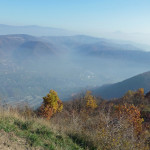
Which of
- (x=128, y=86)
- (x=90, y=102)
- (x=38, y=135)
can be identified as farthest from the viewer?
(x=128, y=86)

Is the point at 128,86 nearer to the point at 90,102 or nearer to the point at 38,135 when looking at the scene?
the point at 90,102

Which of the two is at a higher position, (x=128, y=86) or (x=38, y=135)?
(x=38, y=135)

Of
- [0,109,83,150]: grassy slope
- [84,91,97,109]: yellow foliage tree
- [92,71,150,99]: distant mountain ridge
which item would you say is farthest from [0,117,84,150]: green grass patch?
[92,71,150,99]: distant mountain ridge

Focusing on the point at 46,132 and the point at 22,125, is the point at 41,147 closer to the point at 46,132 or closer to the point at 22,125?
the point at 46,132

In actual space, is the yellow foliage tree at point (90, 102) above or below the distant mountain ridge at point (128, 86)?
above

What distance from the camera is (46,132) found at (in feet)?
15.5

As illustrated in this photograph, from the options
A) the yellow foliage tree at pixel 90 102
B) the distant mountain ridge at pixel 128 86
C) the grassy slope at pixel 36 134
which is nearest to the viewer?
the grassy slope at pixel 36 134

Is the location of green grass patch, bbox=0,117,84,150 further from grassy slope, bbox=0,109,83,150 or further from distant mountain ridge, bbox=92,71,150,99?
distant mountain ridge, bbox=92,71,150,99

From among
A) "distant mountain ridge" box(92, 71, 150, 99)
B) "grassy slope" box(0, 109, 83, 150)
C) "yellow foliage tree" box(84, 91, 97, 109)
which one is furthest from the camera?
"distant mountain ridge" box(92, 71, 150, 99)

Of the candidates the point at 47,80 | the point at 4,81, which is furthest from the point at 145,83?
the point at 4,81

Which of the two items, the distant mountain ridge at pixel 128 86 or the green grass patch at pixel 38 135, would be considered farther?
the distant mountain ridge at pixel 128 86

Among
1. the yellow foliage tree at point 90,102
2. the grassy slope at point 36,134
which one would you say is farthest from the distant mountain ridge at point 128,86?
→ the grassy slope at point 36,134

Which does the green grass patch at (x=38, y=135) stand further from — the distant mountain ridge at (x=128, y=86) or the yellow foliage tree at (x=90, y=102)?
the distant mountain ridge at (x=128, y=86)

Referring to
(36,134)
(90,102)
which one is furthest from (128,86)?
(36,134)
